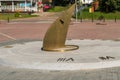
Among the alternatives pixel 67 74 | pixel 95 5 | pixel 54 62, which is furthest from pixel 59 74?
pixel 95 5

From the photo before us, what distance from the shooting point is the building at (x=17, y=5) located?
276ft

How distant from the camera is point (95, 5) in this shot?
230 feet

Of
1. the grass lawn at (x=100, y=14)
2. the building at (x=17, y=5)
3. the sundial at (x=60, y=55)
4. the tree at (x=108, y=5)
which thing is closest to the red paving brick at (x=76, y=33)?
the sundial at (x=60, y=55)

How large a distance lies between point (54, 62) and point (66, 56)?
4.77ft

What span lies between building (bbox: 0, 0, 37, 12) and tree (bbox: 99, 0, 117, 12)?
2476cm

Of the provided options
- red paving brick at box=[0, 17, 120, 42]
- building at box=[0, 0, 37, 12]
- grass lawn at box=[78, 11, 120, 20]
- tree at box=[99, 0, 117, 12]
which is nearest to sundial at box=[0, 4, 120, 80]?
red paving brick at box=[0, 17, 120, 42]

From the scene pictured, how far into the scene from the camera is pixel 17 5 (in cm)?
8481

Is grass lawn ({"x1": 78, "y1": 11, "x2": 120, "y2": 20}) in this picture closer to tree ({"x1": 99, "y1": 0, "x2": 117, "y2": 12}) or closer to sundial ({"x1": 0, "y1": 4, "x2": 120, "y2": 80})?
tree ({"x1": 99, "y1": 0, "x2": 117, "y2": 12})

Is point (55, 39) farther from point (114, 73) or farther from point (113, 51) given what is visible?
point (114, 73)

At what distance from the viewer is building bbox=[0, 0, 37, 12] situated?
3307 inches

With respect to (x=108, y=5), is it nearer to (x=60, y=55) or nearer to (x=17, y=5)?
(x=17, y=5)

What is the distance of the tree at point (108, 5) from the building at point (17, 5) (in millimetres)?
24756

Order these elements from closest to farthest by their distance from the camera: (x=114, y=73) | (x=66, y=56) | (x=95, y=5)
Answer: (x=114, y=73) < (x=66, y=56) < (x=95, y=5)

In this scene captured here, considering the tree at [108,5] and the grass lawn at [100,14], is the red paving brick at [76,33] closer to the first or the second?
the grass lawn at [100,14]
